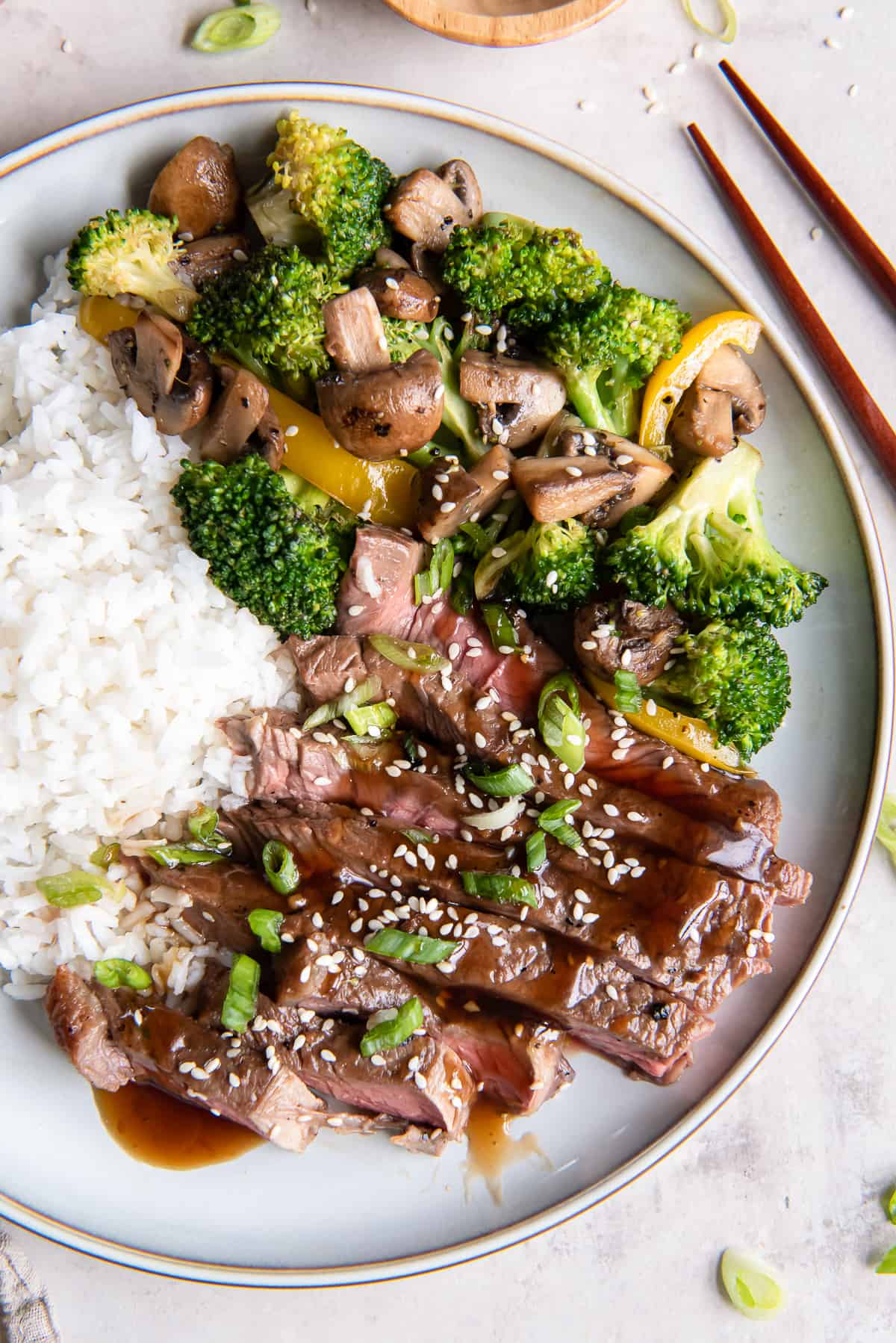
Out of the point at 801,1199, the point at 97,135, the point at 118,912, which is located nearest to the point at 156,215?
the point at 97,135

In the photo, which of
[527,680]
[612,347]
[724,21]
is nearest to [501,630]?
[527,680]

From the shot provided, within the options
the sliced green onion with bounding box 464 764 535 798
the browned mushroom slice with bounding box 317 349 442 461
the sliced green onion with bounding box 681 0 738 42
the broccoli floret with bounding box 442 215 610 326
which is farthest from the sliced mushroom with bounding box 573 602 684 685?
the sliced green onion with bounding box 681 0 738 42

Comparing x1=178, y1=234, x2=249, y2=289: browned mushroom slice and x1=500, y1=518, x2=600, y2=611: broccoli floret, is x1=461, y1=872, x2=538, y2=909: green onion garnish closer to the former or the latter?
x1=500, y1=518, x2=600, y2=611: broccoli floret

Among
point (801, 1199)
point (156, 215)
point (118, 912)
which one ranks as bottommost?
point (118, 912)

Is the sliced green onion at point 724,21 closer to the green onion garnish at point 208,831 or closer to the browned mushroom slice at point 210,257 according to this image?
the browned mushroom slice at point 210,257

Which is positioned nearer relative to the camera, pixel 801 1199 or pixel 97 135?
pixel 97 135

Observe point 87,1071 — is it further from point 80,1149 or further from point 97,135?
point 97,135
